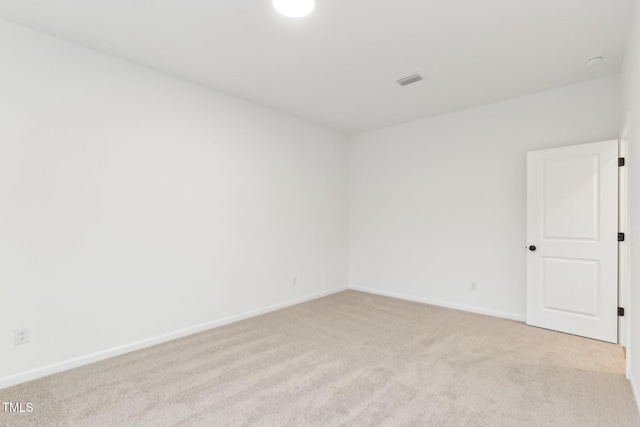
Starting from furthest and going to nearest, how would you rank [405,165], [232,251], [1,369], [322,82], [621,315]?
[405,165] → [232,251] → [322,82] → [621,315] → [1,369]

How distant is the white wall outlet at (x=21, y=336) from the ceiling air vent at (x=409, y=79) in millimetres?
3847

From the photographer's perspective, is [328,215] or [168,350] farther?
[328,215]

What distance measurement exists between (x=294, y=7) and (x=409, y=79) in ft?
5.11

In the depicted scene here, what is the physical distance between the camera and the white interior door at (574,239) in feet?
10.0

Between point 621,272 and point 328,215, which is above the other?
point 328,215

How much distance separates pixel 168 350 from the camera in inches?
113

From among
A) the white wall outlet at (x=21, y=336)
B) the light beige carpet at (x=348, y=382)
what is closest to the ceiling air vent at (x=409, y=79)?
the light beige carpet at (x=348, y=382)

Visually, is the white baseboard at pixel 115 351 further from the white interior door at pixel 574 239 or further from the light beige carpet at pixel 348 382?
the white interior door at pixel 574 239

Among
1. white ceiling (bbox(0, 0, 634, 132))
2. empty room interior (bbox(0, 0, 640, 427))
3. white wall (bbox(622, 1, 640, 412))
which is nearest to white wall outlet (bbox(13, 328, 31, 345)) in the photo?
empty room interior (bbox(0, 0, 640, 427))

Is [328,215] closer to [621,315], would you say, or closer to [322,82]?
[322,82]

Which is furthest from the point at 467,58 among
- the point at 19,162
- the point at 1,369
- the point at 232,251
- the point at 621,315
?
the point at 1,369

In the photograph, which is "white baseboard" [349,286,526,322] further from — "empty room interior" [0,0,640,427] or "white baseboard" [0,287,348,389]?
"white baseboard" [0,287,348,389]

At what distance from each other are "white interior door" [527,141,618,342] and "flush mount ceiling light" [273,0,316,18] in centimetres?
286

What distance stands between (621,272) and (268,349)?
3385 millimetres
